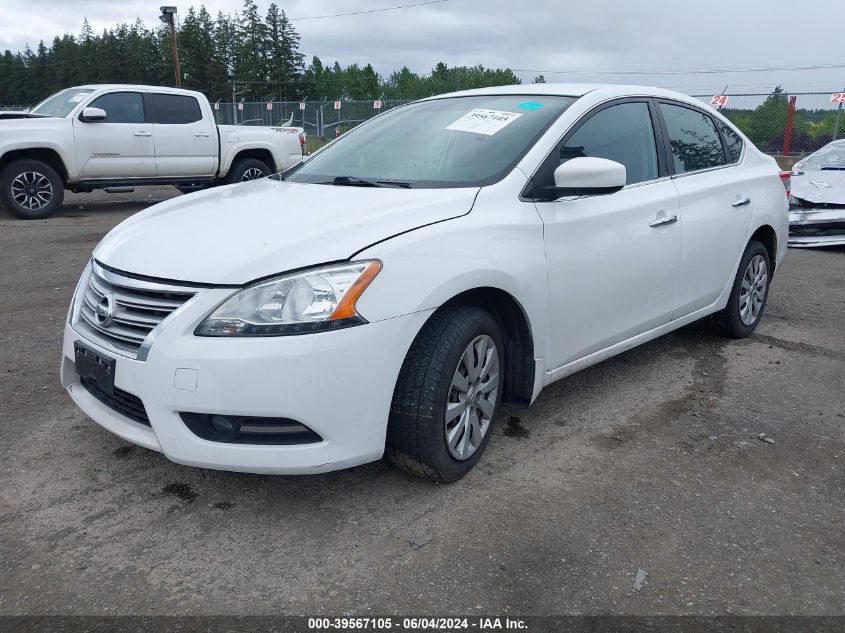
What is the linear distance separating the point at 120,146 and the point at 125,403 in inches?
358

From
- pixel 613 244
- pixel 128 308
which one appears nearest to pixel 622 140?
pixel 613 244

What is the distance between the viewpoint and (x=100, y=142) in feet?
34.8

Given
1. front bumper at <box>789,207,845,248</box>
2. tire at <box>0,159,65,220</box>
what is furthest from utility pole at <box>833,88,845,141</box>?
tire at <box>0,159,65,220</box>

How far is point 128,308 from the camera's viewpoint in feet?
9.12

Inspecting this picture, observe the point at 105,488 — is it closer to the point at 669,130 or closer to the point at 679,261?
the point at 679,261

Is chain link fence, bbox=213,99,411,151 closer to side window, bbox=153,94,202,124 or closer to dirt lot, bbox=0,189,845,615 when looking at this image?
side window, bbox=153,94,202,124

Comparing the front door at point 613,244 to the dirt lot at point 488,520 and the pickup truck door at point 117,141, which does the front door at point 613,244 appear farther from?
the pickup truck door at point 117,141

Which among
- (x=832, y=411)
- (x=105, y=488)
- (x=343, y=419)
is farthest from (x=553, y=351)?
(x=105, y=488)

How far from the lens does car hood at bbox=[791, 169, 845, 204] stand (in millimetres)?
9188

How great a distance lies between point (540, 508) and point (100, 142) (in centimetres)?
970

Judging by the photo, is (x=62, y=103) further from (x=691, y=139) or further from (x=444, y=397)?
(x=444, y=397)

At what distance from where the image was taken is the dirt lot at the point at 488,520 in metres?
2.40

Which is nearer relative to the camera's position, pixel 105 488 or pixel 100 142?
pixel 105 488

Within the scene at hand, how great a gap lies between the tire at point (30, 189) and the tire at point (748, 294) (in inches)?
359
